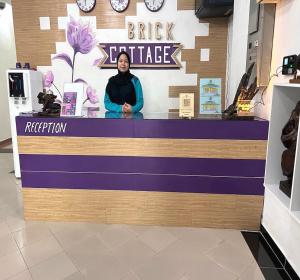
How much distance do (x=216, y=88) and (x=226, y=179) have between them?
2.90 feet

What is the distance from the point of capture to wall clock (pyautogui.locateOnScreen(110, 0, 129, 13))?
3.63m

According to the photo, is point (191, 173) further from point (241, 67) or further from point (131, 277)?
point (241, 67)

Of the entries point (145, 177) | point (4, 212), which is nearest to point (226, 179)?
point (145, 177)

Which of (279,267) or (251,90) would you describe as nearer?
(279,267)

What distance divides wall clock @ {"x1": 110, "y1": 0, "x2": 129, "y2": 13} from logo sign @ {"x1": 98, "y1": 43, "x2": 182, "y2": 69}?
A: 1.50 ft

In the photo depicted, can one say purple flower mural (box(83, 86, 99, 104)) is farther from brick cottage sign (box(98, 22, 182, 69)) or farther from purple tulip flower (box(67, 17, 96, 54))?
purple tulip flower (box(67, 17, 96, 54))

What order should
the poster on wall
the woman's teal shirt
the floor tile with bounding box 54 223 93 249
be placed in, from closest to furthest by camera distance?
the floor tile with bounding box 54 223 93 249
the poster on wall
the woman's teal shirt

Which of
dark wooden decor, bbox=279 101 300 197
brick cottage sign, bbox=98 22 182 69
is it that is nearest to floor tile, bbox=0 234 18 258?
dark wooden decor, bbox=279 101 300 197

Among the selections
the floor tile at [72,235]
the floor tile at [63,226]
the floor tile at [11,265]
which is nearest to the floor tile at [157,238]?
the floor tile at [72,235]

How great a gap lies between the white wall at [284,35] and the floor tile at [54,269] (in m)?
2.08

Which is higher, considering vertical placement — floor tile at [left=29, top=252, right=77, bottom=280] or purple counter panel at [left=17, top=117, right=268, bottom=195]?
purple counter panel at [left=17, top=117, right=268, bottom=195]

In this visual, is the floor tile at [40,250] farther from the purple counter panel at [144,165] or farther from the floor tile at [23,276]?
the purple counter panel at [144,165]

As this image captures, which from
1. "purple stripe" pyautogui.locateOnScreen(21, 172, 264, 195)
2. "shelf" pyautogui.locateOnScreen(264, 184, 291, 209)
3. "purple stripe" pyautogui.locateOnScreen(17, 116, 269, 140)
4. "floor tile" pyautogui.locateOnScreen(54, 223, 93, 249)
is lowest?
"floor tile" pyautogui.locateOnScreen(54, 223, 93, 249)

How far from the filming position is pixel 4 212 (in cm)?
289
